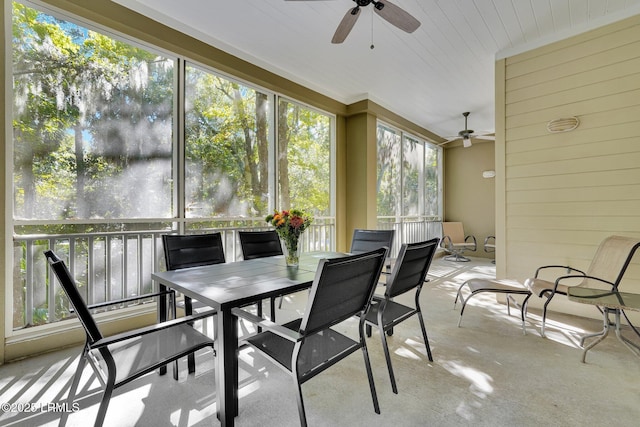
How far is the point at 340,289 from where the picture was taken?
4.72ft

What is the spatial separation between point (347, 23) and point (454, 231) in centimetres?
597

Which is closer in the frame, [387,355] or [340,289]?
[340,289]

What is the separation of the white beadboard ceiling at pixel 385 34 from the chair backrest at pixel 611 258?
219cm

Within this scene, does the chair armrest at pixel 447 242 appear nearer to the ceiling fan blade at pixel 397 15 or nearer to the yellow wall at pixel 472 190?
the yellow wall at pixel 472 190

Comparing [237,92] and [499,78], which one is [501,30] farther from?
[237,92]

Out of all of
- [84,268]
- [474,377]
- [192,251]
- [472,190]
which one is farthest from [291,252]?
[472,190]

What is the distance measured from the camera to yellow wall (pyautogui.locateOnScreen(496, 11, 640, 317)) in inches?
110

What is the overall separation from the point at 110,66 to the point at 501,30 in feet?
13.1

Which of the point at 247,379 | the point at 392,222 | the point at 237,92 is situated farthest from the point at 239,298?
the point at 392,222

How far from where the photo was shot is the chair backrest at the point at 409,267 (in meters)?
1.86

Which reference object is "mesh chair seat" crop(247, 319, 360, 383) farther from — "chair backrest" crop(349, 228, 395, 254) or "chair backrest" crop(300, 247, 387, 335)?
"chair backrest" crop(349, 228, 395, 254)

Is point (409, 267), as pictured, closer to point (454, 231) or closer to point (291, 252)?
point (291, 252)

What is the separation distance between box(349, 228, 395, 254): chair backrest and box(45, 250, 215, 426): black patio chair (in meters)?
2.00

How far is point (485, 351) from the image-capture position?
2.33 m
